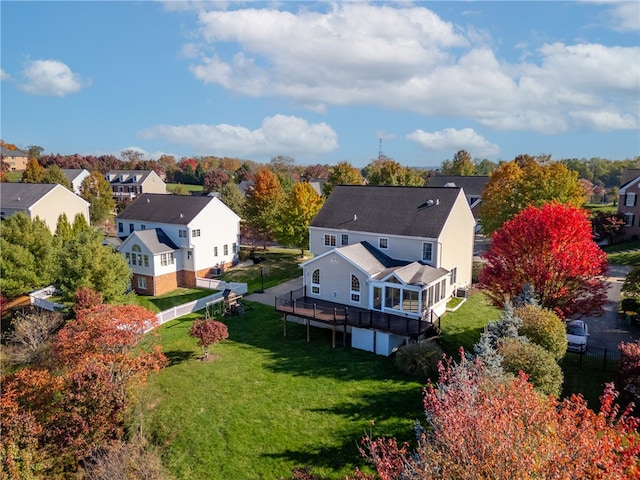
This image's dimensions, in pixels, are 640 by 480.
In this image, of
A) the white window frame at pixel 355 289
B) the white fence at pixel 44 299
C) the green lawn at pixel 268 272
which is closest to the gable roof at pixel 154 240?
the green lawn at pixel 268 272

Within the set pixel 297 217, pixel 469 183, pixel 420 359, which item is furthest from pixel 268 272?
pixel 469 183

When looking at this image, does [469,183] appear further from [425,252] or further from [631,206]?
[425,252]

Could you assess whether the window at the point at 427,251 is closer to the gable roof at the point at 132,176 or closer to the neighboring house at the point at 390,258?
the neighboring house at the point at 390,258

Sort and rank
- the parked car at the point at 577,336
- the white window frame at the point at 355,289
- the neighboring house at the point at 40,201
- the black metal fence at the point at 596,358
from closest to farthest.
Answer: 1. the black metal fence at the point at 596,358
2. the parked car at the point at 577,336
3. the white window frame at the point at 355,289
4. the neighboring house at the point at 40,201

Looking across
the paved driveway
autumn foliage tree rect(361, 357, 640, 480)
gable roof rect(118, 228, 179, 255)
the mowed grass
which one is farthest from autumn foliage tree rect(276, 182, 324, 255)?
autumn foliage tree rect(361, 357, 640, 480)

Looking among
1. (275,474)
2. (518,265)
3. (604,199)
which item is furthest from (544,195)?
(604,199)

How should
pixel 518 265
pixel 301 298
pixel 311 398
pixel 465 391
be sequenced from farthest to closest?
pixel 301 298 < pixel 518 265 < pixel 311 398 < pixel 465 391

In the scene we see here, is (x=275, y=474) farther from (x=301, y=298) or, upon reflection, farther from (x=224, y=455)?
(x=301, y=298)

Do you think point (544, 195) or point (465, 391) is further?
point (544, 195)
